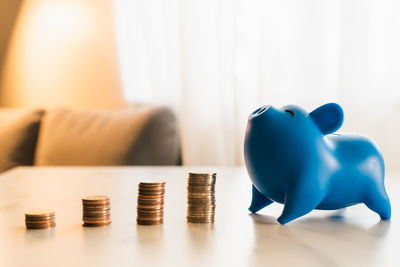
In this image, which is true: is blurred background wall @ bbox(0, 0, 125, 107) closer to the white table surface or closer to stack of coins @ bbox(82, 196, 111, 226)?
the white table surface

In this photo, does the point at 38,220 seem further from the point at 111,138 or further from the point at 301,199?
→ the point at 111,138

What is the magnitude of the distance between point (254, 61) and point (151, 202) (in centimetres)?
196

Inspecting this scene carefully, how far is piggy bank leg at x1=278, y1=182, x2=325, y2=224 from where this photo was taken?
738 mm

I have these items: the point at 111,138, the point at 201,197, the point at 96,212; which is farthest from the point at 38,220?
the point at 111,138

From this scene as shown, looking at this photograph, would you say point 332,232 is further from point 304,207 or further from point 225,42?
point 225,42

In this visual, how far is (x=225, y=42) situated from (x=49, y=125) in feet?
→ 3.58


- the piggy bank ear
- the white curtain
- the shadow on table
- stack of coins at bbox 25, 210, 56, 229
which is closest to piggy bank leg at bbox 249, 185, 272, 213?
the shadow on table

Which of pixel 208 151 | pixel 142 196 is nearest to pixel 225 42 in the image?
pixel 208 151

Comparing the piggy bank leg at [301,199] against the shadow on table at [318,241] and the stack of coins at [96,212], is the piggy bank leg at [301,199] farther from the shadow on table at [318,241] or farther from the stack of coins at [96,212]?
the stack of coins at [96,212]

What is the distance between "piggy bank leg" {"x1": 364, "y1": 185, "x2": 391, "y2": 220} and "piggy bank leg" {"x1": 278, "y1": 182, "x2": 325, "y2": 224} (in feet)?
0.31

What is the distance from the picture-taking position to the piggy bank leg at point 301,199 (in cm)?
74

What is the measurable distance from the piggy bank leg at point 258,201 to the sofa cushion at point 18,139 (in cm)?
237

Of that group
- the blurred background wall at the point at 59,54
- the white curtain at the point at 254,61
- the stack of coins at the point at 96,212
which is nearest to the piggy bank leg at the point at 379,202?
the stack of coins at the point at 96,212

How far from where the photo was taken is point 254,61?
267cm
